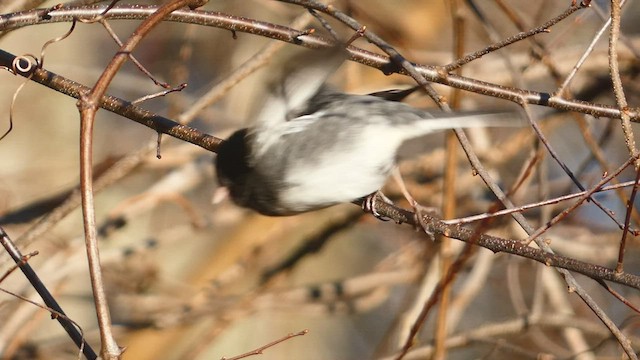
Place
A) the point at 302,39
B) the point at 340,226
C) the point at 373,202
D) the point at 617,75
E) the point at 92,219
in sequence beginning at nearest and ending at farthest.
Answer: the point at 92,219 → the point at 617,75 → the point at 302,39 → the point at 373,202 → the point at 340,226

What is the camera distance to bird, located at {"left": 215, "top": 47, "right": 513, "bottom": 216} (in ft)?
5.46

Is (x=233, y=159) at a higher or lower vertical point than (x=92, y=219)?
higher

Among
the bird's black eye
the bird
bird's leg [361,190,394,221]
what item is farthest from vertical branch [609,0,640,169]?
the bird's black eye

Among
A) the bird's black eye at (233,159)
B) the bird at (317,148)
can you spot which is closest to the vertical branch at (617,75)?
the bird at (317,148)

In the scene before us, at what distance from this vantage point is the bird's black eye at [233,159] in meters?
1.69

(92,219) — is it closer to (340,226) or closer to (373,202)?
(373,202)

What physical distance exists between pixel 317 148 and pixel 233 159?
19cm

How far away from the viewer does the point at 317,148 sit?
67.1 inches

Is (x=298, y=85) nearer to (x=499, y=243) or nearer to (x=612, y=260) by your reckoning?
(x=499, y=243)

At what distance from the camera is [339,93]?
1.82 m

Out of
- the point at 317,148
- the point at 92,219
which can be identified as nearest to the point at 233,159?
the point at 317,148

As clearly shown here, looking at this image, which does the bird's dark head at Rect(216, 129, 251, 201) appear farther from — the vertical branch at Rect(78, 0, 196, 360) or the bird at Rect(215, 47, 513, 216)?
the vertical branch at Rect(78, 0, 196, 360)

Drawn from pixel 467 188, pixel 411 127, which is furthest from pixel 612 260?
pixel 411 127

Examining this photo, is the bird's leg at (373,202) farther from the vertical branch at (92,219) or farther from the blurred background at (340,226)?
the vertical branch at (92,219)
